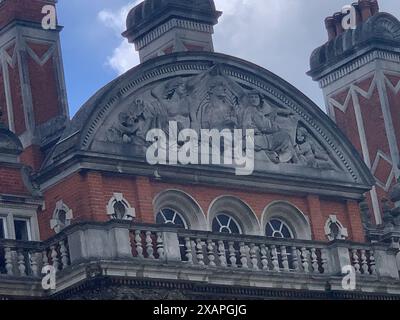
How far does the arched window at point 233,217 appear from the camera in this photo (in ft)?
118

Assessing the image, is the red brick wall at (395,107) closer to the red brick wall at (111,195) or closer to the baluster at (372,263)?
the baluster at (372,263)

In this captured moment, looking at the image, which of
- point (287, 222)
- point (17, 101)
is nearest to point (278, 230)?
point (287, 222)

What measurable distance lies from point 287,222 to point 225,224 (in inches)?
74.3

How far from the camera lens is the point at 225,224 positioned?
36094mm

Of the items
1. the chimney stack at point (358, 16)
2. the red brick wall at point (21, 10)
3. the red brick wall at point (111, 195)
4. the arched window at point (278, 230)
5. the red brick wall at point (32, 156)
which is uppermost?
the chimney stack at point (358, 16)

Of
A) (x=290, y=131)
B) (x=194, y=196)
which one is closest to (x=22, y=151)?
(x=194, y=196)

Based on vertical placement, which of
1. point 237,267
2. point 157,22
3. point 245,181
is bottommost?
point 237,267

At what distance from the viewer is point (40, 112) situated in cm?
3678

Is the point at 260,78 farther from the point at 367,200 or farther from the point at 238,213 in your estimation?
the point at 367,200

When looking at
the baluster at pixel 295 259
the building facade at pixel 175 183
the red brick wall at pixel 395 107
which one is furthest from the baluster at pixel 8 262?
the red brick wall at pixel 395 107

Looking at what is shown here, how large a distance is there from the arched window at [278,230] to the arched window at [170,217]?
246cm

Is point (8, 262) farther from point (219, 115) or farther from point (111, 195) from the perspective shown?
point (219, 115)

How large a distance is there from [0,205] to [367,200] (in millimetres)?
12841

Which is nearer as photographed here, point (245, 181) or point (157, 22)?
point (245, 181)
